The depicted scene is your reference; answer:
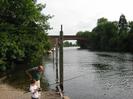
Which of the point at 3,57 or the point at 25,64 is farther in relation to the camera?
the point at 25,64

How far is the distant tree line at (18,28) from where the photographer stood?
39031 mm

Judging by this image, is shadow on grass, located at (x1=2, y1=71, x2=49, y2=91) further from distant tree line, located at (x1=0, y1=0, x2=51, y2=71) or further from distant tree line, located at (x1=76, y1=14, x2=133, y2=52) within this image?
distant tree line, located at (x1=76, y1=14, x2=133, y2=52)

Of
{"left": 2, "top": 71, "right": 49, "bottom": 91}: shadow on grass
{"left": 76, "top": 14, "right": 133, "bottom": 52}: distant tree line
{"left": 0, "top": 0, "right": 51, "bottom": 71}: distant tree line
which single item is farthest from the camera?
{"left": 76, "top": 14, "right": 133, "bottom": 52}: distant tree line

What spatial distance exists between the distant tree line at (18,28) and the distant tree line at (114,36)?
89.6m

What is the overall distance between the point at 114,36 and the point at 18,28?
108347 mm

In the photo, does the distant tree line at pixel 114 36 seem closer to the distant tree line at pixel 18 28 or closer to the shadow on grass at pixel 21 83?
the distant tree line at pixel 18 28

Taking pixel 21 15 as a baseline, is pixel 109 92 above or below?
below

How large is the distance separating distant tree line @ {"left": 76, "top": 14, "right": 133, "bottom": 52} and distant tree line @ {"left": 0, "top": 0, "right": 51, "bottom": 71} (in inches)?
3527

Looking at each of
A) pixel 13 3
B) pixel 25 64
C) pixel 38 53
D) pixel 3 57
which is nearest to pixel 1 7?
pixel 13 3

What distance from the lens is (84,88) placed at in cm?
3381

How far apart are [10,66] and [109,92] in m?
21.1

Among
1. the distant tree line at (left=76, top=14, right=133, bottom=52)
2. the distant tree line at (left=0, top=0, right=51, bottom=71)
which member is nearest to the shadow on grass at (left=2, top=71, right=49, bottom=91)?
the distant tree line at (left=0, top=0, right=51, bottom=71)

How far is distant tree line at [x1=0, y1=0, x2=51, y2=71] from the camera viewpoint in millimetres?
39031

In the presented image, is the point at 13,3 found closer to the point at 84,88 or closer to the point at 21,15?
the point at 21,15
